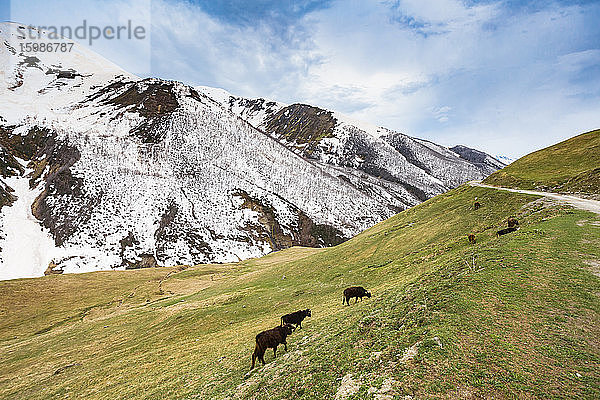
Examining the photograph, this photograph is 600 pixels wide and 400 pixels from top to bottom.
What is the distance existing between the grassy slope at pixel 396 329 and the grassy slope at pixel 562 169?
9.65 meters

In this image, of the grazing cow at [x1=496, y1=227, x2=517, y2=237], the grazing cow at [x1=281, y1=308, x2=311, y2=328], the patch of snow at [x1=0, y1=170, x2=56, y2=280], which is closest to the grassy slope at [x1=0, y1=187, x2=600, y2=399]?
the grazing cow at [x1=281, y1=308, x2=311, y2=328]

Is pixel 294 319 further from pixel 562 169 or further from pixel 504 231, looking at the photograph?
pixel 562 169

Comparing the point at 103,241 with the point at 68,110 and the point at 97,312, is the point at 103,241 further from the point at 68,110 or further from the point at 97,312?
the point at 68,110

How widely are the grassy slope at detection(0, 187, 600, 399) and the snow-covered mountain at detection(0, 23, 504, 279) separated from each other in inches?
2509

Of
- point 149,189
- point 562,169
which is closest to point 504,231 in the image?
point 562,169

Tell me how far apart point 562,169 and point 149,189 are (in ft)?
442

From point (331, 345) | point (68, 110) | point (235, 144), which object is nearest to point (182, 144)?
point (235, 144)

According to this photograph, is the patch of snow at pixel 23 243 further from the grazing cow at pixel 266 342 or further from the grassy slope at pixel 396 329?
the grazing cow at pixel 266 342

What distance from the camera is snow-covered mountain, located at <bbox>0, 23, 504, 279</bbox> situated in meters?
100

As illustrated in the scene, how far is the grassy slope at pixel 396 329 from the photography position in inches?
A: 360

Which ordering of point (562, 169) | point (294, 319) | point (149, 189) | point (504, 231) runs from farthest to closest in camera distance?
point (149, 189), point (562, 169), point (504, 231), point (294, 319)

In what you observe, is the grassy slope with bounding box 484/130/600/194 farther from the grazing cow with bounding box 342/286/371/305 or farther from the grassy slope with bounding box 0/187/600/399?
the grazing cow with bounding box 342/286/371/305

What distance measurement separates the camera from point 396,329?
11914 mm

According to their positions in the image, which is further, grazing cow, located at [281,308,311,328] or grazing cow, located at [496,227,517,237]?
grazing cow, located at [496,227,517,237]
